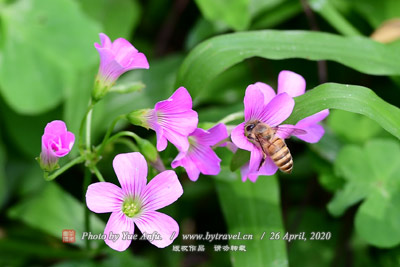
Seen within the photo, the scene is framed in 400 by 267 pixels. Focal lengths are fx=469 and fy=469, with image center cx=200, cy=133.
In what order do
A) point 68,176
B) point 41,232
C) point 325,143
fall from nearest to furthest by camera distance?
1. point 325,143
2. point 41,232
3. point 68,176

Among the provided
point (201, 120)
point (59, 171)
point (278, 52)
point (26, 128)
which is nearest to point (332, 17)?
point (278, 52)

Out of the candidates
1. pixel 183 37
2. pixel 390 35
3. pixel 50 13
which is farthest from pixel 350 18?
pixel 50 13

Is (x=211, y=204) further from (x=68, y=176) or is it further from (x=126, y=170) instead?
(x=126, y=170)

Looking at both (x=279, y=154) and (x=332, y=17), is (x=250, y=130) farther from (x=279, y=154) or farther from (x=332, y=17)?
(x=332, y=17)

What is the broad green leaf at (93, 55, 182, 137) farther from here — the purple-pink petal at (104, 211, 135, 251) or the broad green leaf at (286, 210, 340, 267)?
the purple-pink petal at (104, 211, 135, 251)

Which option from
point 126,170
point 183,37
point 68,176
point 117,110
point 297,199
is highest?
point 126,170
